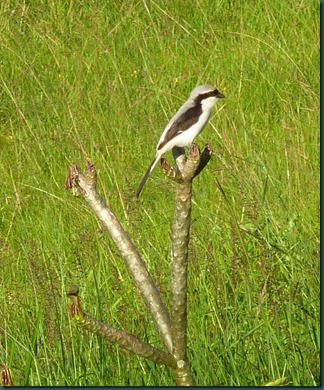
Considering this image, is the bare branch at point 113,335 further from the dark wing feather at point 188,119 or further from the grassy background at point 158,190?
the dark wing feather at point 188,119

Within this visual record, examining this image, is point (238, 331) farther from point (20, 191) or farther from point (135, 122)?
point (135, 122)

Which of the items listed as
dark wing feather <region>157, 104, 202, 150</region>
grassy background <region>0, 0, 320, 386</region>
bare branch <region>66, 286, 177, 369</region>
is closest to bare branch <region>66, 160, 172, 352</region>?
bare branch <region>66, 286, 177, 369</region>

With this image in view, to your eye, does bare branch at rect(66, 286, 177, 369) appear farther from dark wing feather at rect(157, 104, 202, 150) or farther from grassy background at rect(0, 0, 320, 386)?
dark wing feather at rect(157, 104, 202, 150)

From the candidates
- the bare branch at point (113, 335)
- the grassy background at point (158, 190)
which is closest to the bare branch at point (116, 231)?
the bare branch at point (113, 335)

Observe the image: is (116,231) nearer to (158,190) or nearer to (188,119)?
(188,119)

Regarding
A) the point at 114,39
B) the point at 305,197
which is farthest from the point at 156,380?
the point at 114,39

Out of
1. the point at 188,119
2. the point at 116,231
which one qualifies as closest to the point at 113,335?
the point at 116,231

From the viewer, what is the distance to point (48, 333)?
119 inches

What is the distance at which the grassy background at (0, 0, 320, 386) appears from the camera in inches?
122

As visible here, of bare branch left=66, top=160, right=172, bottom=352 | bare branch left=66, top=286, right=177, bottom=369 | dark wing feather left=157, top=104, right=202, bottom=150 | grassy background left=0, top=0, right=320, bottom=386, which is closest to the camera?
bare branch left=66, top=286, right=177, bottom=369

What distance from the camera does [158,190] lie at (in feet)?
16.6

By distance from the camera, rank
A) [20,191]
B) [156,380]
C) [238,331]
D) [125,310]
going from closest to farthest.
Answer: [156,380], [238,331], [125,310], [20,191]

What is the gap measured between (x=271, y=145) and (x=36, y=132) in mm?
1453

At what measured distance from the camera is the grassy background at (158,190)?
3.10 m
